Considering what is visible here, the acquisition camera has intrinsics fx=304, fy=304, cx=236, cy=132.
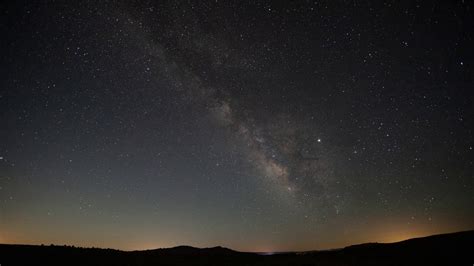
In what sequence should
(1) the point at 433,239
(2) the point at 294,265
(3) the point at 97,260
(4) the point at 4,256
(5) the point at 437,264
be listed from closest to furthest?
(5) the point at 437,264 → (2) the point at 294,265 → (4) the point at 4,256 → (3) the point at 97,260 → (1) the point at 433,239

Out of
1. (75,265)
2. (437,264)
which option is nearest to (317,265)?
(437,264)

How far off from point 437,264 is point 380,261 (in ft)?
16.6

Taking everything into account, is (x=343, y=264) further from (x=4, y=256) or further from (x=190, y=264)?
(x=4, y=256)

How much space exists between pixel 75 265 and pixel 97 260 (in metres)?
3.69

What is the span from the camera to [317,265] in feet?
82.4

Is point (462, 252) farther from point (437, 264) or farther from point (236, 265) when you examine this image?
point (236, 265)

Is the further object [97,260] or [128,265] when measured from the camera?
[97,260]

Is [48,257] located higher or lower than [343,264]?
higher

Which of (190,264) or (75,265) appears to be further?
(190,264)

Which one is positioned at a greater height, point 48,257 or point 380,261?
point 48,257

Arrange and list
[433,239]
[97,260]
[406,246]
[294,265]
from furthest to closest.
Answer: [433,239]
[406,246]
[97,260]
[294,265]

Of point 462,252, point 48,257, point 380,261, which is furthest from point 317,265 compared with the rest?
point 48,257

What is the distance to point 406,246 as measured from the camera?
3497cm

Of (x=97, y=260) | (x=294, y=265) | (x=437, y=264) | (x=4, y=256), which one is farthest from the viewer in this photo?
(x=97, y=260)
